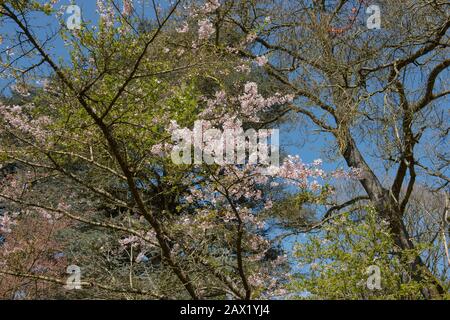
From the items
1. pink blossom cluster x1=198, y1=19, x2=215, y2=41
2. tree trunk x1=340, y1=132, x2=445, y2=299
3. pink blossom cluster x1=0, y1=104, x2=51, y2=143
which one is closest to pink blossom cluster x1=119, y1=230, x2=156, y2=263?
pink blossom cluster x1=0, y1=104, x2=51, y2=143

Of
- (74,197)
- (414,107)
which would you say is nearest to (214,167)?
(414,107)

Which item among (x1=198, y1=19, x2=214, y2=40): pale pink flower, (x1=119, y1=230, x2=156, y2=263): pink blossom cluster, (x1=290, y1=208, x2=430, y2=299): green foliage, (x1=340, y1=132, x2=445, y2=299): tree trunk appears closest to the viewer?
(x1=290, y1=208, x2=430, y2=299): green foliage

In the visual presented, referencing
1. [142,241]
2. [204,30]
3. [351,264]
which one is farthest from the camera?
[204,30]

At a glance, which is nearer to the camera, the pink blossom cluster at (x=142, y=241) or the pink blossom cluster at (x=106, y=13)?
the pink blossom cluster at (x=106, y=13)

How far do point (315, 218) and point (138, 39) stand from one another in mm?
8237

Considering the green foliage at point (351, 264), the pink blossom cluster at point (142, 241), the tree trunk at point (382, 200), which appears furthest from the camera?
the tree trunk at point (382, 200)

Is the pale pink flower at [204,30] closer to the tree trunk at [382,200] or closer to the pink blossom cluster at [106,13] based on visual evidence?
the pink blossom cluster at [106,13]

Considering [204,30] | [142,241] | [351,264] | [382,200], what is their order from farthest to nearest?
[382,200] → [204,30] → [142,241] → [351,264]

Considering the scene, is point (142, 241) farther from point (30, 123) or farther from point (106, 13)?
point (106, 13)

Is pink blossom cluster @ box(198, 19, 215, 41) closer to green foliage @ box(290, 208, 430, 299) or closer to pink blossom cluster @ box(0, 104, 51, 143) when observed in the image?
pink blossom cluster @ box(0, 104, 51, 143)

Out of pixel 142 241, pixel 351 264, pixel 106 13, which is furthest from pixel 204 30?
pixel 351 264

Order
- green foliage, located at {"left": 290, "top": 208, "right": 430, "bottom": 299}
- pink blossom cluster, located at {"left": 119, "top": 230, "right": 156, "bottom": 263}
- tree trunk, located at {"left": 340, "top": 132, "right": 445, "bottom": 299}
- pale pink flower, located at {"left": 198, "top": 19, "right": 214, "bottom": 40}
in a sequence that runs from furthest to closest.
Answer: tree trunk, located at {"left": 340, "top": 132, "right": 445, "bottom": 299} < pale pink flower, located at {"left": 198, "top": 19, "right": 214, "bottom": 40} < pink blossom cluster, located at {"left": 119, "top": 230, "right": 156, "bottom": 263} < green foliage, located at {"left": 290, "top": 208, "right": 430, "bottom": 299}

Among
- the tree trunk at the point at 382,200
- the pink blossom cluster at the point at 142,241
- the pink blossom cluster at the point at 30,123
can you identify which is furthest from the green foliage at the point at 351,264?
the pink blossom cluster at the point at 30,123
